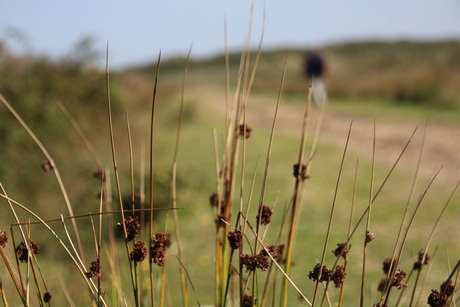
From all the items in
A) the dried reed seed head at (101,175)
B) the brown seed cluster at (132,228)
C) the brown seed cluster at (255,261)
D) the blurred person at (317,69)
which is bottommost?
the brown seed cluster at (255,261)

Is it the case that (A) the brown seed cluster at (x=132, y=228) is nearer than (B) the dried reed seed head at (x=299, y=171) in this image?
Yes

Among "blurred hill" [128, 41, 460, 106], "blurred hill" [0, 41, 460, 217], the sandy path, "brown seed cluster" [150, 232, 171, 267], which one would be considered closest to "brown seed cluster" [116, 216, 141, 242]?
"brown seed cluster" [150, 232, 171, 267]

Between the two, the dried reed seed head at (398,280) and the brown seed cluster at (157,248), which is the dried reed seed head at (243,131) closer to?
the brown seed cluster at (157,248)

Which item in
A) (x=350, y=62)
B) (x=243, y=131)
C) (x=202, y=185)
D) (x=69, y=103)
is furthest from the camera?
(x=350, y=62)

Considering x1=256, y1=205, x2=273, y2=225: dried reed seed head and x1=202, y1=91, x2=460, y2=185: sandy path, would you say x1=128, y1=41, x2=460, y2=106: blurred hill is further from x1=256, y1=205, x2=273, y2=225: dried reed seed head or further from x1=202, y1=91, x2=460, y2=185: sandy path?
x1=256, y1=205, x2=273, y2=225: dried reed seed head

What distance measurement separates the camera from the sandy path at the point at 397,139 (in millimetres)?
6535

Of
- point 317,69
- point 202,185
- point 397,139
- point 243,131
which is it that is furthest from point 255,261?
point 317,69

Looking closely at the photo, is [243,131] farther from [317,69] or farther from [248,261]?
[317,69]

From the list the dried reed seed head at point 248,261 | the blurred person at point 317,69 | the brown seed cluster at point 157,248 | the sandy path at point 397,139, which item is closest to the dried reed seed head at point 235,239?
the dried reed seed head at point 248,261

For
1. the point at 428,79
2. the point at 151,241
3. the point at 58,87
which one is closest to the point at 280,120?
the point at 428,79

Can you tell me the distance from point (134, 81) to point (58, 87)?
11.4 meters

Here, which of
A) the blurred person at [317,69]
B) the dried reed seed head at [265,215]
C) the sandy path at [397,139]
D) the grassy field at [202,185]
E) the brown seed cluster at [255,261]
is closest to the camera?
the brown seed cluster at [255,261]

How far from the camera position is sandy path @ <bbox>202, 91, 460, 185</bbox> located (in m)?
6.54

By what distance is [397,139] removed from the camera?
8.61m
